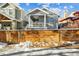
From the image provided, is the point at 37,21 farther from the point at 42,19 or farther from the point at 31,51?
the point at 31,51

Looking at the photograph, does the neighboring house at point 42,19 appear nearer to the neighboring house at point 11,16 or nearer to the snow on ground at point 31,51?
the neighboring house at point 11,16

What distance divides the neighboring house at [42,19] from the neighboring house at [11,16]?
0.29ft

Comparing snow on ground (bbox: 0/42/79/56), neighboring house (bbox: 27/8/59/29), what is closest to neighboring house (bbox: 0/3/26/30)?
neighboring house (bbox: 27/8/59/29)

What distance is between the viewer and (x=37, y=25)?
227 cm

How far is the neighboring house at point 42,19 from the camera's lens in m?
2.25

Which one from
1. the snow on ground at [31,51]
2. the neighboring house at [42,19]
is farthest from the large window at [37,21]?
the snow on ground at [31,51]

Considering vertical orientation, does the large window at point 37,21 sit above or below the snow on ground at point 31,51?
above

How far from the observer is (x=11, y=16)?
7.49 ft

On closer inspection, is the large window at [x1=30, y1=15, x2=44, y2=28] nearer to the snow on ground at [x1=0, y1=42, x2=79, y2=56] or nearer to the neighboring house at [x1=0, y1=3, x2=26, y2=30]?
the neighboring house at [x1=0, y1=3, x2=26, y2=30]

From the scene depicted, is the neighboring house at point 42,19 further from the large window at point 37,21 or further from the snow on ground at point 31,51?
the snow on ground at point 31,51

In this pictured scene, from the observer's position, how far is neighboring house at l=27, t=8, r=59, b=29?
88.6 inches

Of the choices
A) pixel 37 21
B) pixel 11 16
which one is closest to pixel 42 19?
pixel 37 21

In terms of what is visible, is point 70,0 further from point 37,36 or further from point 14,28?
point 14,28

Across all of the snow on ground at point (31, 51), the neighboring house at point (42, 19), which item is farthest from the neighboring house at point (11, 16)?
the snow on ground at point (31, 51)
